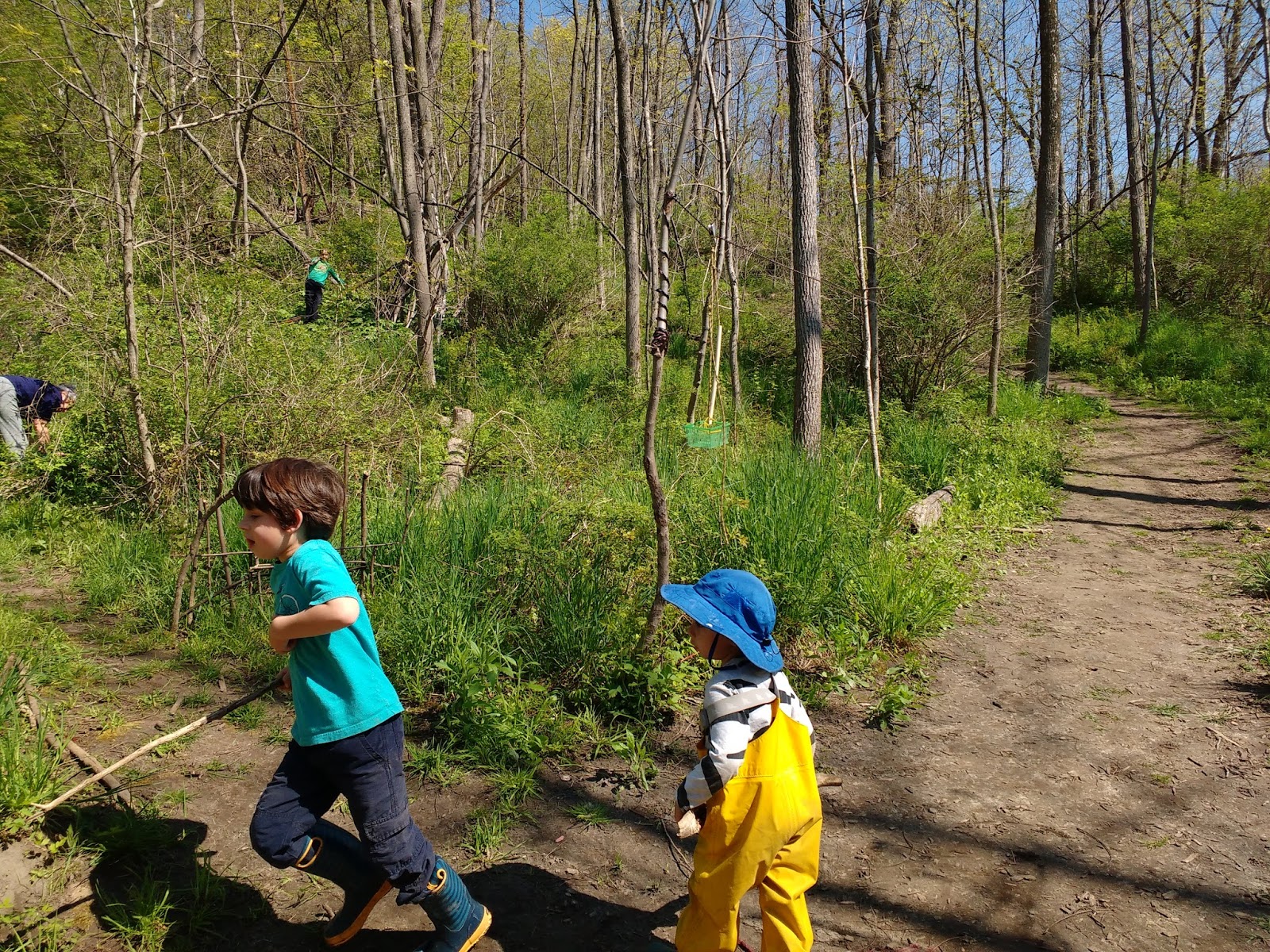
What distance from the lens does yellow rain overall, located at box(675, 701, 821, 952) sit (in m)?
2.07

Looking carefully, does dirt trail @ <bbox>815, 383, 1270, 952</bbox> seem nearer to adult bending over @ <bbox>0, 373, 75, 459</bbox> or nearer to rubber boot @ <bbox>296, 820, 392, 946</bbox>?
rubber boot @ <bbox>296, 820, 392, 946</bbox>

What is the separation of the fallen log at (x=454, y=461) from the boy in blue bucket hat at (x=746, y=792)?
3167mm

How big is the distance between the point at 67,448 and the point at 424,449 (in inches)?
103

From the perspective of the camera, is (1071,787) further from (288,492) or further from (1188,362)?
(1188,362)

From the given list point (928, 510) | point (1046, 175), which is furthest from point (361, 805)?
point (1046, 175)

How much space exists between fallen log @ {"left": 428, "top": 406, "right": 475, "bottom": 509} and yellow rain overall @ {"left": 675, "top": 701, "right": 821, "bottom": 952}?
3302 millimetres

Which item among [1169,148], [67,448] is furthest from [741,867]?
[1169,148]

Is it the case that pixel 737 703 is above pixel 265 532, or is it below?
below

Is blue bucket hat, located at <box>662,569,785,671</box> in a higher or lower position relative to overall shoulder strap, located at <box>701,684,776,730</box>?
higher

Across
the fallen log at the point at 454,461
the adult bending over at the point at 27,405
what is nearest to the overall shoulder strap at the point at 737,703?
the fallen log at the point at 454,461

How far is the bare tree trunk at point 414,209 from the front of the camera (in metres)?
9.06

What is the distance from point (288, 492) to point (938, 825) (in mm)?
2805

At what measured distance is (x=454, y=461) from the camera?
6.73 m

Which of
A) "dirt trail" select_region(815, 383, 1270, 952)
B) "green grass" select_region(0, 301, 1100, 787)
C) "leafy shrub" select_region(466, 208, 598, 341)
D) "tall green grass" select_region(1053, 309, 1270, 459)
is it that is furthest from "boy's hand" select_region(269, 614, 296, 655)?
"tall green grass" select_region(1053, 309, 1270, 459)
